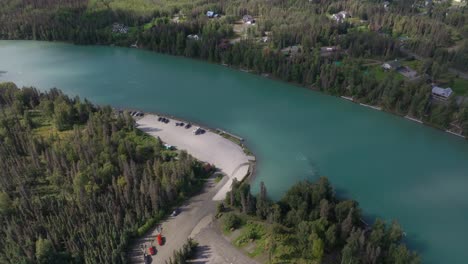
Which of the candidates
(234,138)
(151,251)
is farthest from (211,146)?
(151,251)

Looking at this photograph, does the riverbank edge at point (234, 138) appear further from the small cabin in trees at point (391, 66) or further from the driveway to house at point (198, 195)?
the small cabin in trees at point (391, 66)

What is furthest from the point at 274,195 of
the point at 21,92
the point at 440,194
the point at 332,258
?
the point at 21,92

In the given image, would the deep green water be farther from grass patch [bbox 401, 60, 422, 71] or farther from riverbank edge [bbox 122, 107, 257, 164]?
grass patch [bbox 401, 60, 422, 71]

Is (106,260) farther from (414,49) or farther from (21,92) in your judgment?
(414,49)

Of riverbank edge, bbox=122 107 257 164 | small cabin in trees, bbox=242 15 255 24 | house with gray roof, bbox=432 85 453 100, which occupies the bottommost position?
riverbank edge, bbox=122 107 257 164

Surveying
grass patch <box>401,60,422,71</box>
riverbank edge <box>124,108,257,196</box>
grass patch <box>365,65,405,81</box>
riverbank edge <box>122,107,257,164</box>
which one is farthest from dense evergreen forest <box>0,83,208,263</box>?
grass patch <box>401,60,422,71</box>

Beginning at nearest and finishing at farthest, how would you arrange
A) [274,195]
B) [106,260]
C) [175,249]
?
[106,260], [175,249], [274,195]
